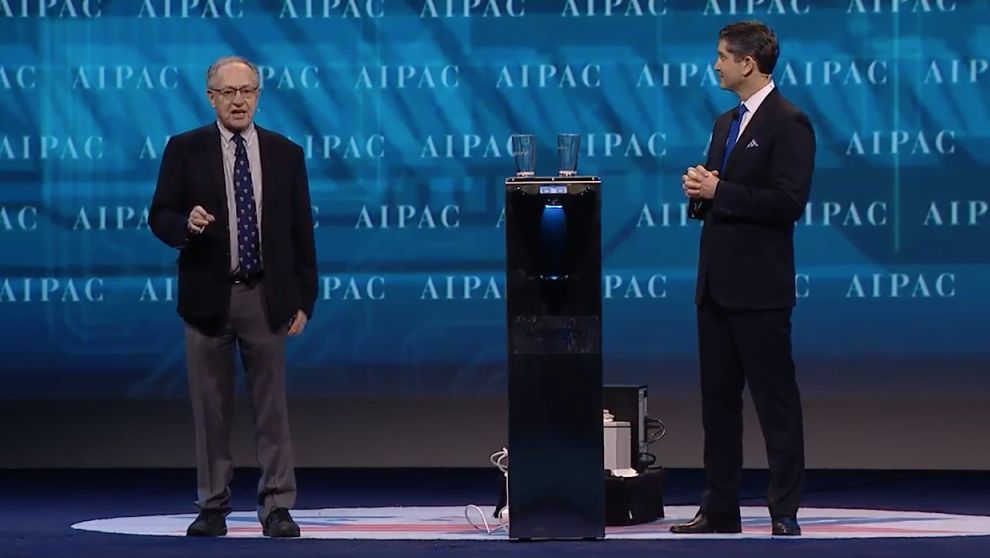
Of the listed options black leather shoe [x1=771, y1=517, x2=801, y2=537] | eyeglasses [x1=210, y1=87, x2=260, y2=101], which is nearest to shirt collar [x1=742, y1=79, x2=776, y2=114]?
black leather shoe [x1=771, y1=517, x2=801, y2=537]

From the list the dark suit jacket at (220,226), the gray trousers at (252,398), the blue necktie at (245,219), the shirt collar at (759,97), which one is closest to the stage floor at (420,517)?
the gray trousers at (252,398)

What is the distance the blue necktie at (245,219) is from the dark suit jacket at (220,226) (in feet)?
0.09

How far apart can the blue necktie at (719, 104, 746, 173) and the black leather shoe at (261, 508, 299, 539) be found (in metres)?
1.61

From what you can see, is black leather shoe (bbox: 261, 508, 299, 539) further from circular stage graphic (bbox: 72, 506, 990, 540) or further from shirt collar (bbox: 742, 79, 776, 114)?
shirt collar (bbox: 742, 79, 776, 114)

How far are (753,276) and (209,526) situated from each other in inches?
68.0

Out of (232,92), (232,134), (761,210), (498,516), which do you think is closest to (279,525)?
(498,516)

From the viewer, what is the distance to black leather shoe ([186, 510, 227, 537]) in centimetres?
550

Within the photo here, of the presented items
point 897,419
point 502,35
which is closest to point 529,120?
point 502,35

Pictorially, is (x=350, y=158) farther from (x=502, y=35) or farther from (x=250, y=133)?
(x=250, y=133)

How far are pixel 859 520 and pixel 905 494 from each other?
1127mm

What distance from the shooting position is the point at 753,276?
5375 mm

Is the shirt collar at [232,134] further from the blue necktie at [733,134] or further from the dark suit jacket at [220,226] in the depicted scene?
the blue necktie at [733,134]

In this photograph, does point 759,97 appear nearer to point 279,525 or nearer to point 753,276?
point 753,276

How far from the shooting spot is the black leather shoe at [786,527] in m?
5.39
